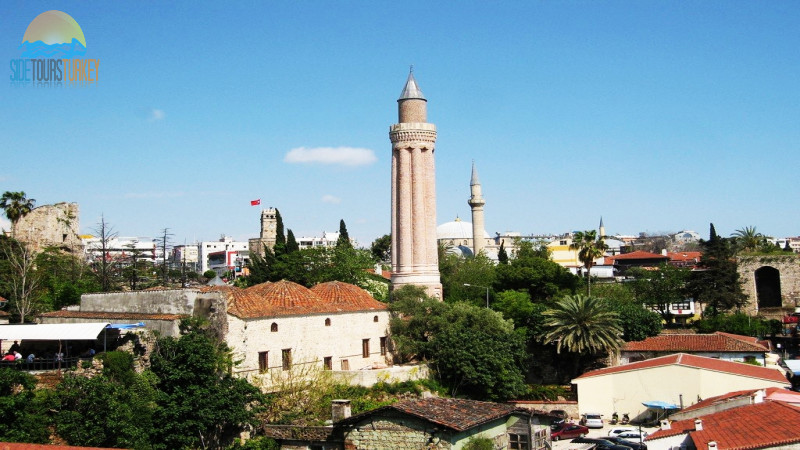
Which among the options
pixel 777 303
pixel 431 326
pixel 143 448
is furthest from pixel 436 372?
pixel 777 303

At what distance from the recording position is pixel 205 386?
27.5 meters

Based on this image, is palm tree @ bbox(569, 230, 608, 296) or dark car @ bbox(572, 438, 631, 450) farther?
palm tree @ bbox(569, 230, 608, 296)

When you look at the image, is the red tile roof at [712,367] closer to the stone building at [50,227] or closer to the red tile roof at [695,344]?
the red tile roof at [695,344]

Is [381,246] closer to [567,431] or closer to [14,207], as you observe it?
[14,207]

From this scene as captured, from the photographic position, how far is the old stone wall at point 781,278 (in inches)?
2334

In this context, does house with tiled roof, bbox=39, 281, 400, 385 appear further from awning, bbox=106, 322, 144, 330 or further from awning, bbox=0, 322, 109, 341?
awning, bbox=0, 322, 109, 341

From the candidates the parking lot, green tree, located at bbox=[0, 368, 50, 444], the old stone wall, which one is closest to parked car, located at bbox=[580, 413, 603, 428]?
the parking lot

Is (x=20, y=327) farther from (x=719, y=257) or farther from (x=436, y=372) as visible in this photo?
(x=719, y=257)

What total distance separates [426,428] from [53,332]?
581 inches

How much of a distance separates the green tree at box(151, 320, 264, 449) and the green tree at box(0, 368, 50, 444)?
3492 mm

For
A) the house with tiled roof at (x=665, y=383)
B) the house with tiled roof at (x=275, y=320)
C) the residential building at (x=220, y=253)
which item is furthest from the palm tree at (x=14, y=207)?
the residential building at (x=220, y=253)

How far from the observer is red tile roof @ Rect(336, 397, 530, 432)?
2242 cm

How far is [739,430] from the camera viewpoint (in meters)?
21.8

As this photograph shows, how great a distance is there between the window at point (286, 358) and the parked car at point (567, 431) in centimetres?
1104
